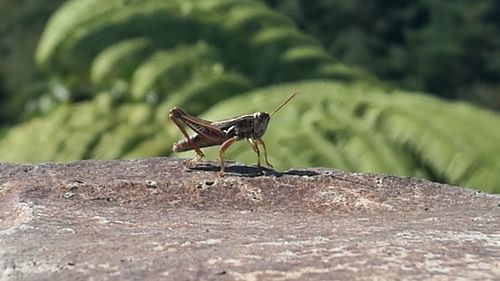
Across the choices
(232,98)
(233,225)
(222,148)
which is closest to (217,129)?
(222,148)

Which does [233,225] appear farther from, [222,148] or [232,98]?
[232,98]

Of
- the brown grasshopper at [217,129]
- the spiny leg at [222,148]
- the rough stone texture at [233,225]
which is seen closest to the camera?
the rough stone texture at [233,225]

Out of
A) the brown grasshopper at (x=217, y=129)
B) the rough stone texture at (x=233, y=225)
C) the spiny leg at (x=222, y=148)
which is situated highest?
the brown grasshopper at (x=217, y=129)

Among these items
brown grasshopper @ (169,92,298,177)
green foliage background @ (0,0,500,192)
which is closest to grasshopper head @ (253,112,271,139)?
brown grasshopper @ (169,92,298,177)

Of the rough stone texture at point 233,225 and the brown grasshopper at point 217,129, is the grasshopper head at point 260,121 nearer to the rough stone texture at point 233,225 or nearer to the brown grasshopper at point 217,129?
the brown grasshopper at point 217,129

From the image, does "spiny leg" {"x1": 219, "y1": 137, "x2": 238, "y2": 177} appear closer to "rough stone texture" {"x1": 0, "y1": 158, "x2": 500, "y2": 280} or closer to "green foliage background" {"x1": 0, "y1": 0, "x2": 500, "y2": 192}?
"rough stone texture" {"x1": 0, "y1": 158, "x2": 500, "y2": 280}

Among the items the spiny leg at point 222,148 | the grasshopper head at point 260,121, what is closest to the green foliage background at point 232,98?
the grasshopper head at point 260,121
